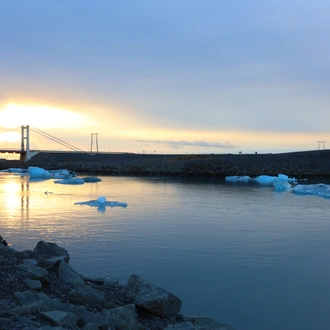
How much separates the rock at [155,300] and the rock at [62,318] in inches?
56.1

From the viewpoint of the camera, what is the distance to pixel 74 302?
577 cm

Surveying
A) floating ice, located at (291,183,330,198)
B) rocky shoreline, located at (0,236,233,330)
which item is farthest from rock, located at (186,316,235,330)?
floating ice, located at (291,183,330,198)

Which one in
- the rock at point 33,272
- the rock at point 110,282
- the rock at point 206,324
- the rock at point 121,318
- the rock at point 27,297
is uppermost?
the rock at point 33,272

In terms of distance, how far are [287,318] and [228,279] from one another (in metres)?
1.76

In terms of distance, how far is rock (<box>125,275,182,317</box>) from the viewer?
5.89 m

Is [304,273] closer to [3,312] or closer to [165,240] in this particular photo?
[165,240]

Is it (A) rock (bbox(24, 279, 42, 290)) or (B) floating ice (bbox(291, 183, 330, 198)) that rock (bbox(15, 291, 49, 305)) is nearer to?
(A) rock (bbox(24, 279, 42, 290))

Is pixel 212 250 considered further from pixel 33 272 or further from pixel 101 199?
pixel 101 199

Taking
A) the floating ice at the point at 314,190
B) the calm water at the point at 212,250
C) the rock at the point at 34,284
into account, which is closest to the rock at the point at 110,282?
the calm water at the point at 212,250

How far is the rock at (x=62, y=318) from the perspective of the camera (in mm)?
4539

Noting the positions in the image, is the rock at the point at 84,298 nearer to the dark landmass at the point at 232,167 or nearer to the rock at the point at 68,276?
the rock at the point at 68,276

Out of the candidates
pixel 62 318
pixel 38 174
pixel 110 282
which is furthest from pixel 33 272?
pixel 38 174

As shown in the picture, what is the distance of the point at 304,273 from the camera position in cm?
877

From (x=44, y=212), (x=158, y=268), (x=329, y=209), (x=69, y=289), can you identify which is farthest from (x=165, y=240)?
(x=329, y=209)
